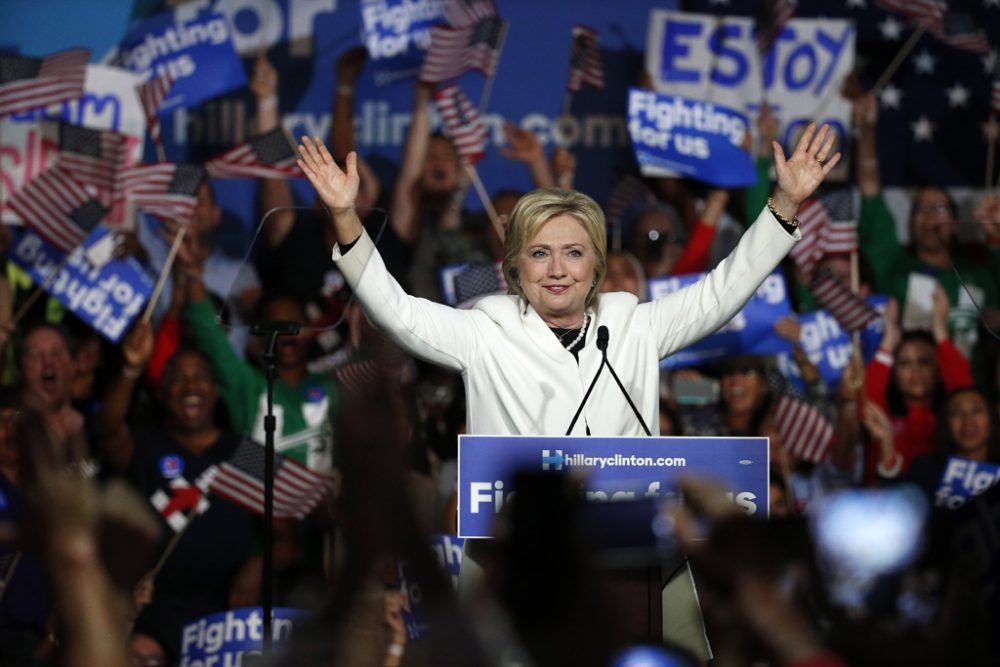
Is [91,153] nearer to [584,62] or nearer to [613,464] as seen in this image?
[584,62]

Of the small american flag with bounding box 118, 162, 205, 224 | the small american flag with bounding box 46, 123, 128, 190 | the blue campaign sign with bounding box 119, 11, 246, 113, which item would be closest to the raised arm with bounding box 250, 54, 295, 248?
the blue campaign sign with bounding box 119, 11, 246, 113

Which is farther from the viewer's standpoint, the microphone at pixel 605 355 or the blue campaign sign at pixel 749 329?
the blue campaign sign at pixel 749 329

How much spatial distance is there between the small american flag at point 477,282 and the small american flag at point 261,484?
106 centimetres

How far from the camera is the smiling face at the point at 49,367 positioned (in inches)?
241

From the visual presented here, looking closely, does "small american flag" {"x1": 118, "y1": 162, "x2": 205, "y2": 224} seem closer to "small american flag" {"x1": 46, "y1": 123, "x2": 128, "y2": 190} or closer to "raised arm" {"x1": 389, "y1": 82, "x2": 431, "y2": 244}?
"small american flag" {"x1": 46, "y1": 123, "x2": 128, "y2": 190}

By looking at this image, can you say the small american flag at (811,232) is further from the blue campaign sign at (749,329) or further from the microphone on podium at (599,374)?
the microphone on podium at (599,374)

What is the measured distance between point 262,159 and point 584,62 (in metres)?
1.81

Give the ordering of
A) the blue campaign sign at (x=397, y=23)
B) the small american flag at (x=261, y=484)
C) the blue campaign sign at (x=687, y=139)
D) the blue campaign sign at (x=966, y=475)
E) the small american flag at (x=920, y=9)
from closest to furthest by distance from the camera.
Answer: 1. the small american flag at (x=261, y=484)
2. the blue campaign sign at (x=966, y=475)
3. the blue campaign sign at (x=687, y=139)
4. the blue campaign sign at (x=397, y=23)
5. the small american flag at (x=920, y=9)

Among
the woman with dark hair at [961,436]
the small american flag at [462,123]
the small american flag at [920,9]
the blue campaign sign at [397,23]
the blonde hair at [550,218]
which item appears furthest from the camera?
the small american flag at [920,9]

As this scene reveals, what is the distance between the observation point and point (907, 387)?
6.66 m

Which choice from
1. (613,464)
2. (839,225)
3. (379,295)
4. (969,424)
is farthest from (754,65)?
(613,464)

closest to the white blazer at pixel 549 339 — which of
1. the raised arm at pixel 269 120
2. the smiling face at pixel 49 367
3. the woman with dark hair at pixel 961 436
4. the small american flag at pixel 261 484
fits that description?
the small american flag at pixel 261 484

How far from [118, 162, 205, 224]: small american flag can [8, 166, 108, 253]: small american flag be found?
0.20 m

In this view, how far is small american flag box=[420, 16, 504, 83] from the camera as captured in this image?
279 inches
